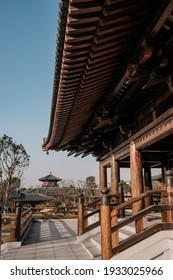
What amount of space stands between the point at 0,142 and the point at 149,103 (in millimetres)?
30782

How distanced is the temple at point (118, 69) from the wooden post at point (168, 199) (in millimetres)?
40

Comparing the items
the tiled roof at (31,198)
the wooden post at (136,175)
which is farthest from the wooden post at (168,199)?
the tiled roof at (31,198)

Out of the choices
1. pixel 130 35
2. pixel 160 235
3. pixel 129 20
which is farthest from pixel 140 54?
pixel 160 235

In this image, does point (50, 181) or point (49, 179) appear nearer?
point (49, 179)

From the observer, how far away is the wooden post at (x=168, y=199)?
12.7 feet

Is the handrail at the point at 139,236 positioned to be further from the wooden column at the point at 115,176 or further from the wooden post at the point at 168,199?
the wooden column at the point at 115,176

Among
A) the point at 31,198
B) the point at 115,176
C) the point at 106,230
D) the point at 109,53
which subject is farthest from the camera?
the point at 31,198

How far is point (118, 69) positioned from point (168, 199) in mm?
2285

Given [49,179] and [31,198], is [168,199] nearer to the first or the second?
[31,198]

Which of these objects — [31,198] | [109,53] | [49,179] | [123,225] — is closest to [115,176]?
[123,225]

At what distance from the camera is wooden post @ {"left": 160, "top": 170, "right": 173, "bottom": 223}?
12.7 feet

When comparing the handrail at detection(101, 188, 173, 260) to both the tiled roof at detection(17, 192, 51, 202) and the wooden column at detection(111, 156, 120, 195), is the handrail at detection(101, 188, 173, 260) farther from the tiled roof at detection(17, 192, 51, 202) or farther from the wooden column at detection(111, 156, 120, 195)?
the tiled roof at detection(17, 192, 51, 202)

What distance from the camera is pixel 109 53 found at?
340 cm

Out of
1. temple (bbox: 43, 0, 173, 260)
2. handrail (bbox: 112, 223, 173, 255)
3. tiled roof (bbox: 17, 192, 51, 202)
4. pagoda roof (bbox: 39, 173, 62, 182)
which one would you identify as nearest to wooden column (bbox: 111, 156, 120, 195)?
temple (bbox: 43, 0, 173, 260)
